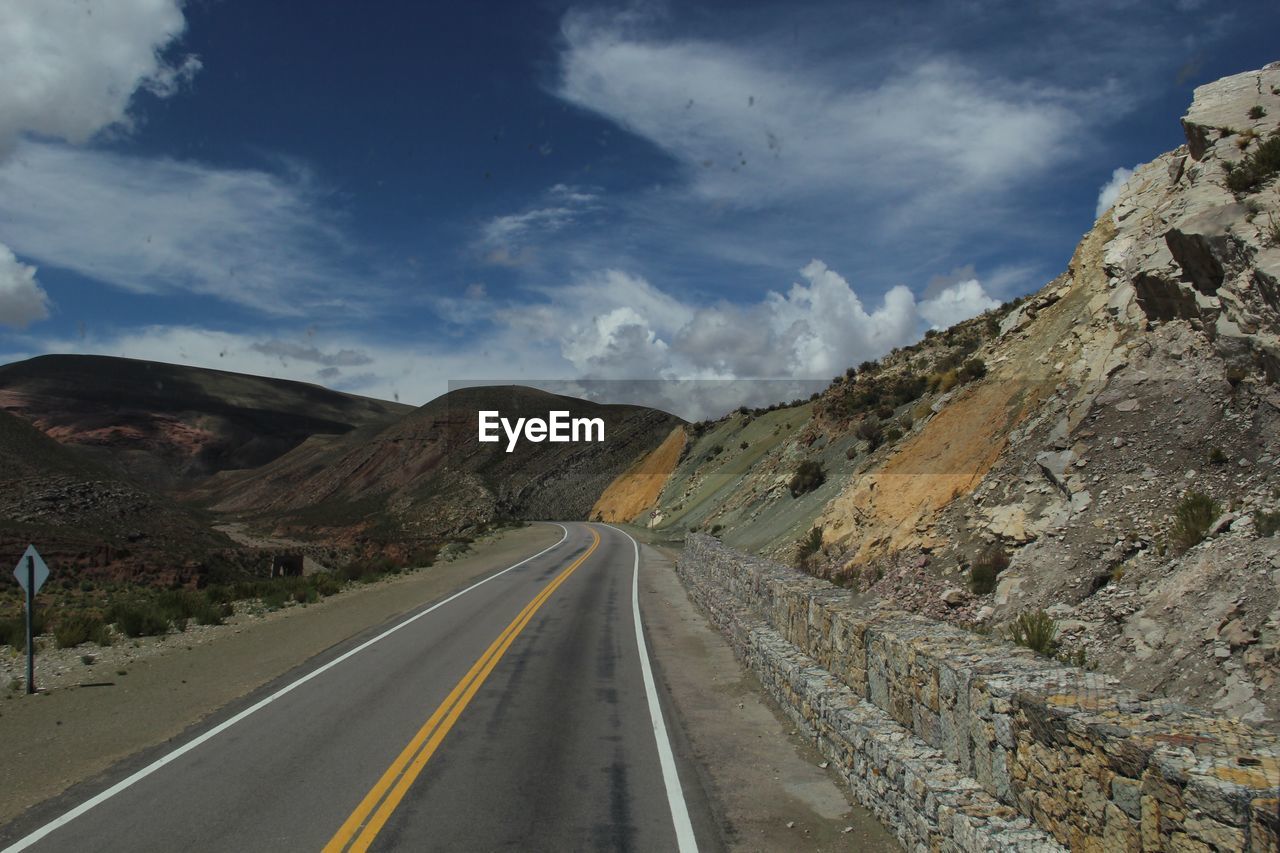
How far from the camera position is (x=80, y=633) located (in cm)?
1538

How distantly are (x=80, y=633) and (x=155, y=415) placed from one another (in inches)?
6662

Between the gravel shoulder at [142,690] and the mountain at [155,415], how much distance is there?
122088mm

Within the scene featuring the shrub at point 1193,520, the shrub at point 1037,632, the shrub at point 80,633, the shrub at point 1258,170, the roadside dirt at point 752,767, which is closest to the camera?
the roadside dirt at point 752,767

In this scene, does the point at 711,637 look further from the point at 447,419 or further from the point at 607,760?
the point at 447,419

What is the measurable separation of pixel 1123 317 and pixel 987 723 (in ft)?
50.0

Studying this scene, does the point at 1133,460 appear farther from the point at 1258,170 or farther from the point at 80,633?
the point at 80,633

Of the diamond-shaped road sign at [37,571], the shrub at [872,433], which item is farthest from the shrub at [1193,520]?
the diamond-shaped road sign at [37,571]

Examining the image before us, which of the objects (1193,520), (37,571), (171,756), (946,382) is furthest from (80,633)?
(946,382)

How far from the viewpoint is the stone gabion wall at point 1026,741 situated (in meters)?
3.38

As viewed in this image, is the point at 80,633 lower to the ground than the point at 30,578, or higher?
lower

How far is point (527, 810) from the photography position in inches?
263

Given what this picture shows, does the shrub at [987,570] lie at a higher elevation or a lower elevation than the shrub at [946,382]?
lower

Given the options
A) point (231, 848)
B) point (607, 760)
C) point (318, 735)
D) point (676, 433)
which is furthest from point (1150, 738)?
point (676, 433)

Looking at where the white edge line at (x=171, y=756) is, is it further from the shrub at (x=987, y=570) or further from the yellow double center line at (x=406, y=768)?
the shrub at (x=987, y=570)
